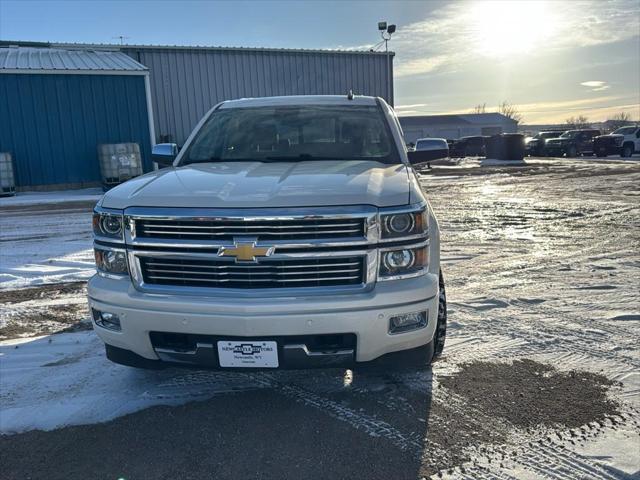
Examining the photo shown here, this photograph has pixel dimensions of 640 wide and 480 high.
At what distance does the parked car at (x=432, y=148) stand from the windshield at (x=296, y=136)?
0.57 metres

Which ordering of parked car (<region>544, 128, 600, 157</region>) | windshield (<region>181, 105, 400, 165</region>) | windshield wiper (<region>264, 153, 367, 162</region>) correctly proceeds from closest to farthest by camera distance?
windshield wiper (<region>264, 153, 367, 162</region>) < windshield (<region>181, 105, 400, 165</region>) < parked car (<region>544, 128, 600, 157</region>)

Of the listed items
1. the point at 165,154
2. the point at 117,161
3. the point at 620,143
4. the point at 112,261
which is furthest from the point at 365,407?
the point at 620,143

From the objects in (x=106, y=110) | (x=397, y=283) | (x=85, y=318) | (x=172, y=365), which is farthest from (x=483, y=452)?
(x=106, y=110)

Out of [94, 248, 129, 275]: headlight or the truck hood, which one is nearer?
the truck hood

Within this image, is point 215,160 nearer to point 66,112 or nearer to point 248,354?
point 248,354

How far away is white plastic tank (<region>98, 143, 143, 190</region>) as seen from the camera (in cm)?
1808

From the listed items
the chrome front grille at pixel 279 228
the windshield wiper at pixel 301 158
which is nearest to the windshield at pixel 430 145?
the windshield wiper at pixel 301 158

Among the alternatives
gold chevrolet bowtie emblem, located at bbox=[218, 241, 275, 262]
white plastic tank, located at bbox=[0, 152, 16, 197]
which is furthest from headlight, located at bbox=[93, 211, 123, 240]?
white plastic tank, located at bbox=[0, 152, 16, 197]

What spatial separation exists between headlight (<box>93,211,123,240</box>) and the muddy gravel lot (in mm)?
1117

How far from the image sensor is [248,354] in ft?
9.45

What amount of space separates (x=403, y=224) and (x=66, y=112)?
736 inches

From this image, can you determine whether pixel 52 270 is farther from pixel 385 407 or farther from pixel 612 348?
pixel 612 348

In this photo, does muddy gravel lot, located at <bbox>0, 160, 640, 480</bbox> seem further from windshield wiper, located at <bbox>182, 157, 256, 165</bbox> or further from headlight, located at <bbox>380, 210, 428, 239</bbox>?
windshield wiper, located at <bbox>182, 157, 256, 165</bbox>

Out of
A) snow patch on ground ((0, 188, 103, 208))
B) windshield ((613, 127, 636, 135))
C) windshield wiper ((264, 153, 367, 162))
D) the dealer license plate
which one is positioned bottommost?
snow patch on ground ((0, 188, 103, 208))
